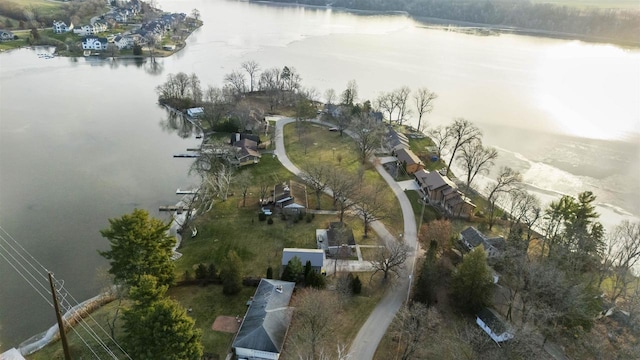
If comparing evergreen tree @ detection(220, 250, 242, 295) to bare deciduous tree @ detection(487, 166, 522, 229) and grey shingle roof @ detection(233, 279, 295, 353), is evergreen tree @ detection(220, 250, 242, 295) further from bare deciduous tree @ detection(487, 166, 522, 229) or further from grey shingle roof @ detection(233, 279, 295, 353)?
bare deciduous tree @ detection(487, 166, 522, 229)

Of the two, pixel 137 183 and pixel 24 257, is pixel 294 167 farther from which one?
pixel 24 257

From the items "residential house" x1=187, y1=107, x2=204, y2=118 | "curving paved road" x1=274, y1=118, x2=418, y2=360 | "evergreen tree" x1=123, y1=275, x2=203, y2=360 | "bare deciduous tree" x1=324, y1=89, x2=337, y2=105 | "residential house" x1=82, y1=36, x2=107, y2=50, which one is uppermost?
"residential house" x1=82, y1=36, x2=107, y2=50


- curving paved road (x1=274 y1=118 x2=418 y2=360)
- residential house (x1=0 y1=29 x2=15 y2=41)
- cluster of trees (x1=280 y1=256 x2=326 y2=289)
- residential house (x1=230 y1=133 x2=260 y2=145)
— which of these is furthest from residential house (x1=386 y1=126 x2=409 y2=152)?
residential house (x1=0 y1=29 x2=15 y2=41)

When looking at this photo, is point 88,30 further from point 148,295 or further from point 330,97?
point 148,295

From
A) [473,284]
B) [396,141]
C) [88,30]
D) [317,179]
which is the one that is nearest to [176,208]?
[317,179]

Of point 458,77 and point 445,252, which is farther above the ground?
point 458,77

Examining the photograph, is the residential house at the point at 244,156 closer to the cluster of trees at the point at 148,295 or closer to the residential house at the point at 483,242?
the cluster of trees at the point at 148,295

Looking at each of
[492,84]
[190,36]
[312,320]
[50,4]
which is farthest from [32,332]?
[50,4]
